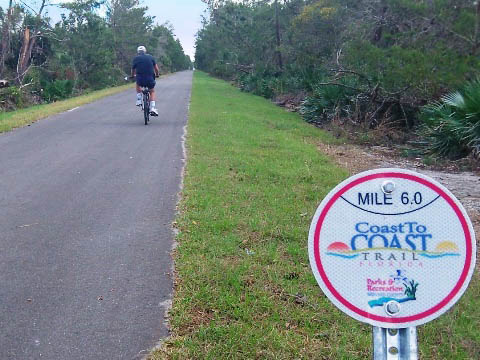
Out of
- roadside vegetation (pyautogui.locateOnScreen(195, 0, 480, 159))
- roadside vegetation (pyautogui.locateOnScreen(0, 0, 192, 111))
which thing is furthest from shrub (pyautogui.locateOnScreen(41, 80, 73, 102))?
roadside vegetation (pyautogui.locateOnScreen(195, 0, 480, 159))

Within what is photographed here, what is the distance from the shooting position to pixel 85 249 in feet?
18.0

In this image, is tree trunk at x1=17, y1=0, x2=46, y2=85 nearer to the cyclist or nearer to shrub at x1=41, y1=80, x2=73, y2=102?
shrub at x1=41, y1=80, x2=73, y2=102

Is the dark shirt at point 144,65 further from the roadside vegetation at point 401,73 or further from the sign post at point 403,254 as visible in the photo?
the sign post at point 403,254

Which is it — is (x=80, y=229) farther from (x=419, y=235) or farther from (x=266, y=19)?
(x=266, y=19)

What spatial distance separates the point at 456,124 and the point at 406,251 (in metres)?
11.1

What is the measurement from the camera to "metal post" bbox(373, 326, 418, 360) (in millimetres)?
2264

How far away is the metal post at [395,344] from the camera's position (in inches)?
89.1

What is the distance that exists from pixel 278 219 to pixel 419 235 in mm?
4068

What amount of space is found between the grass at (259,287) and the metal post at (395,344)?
4.26ft

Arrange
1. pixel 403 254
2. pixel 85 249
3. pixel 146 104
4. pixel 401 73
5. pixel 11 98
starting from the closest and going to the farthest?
pixel 403 254, pixel 85 249, pixel 401 73, pixel 146 104, pixel 11 98

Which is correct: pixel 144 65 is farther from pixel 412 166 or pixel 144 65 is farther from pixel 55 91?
pixel 55 91

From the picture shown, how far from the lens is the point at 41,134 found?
1352 centimetres

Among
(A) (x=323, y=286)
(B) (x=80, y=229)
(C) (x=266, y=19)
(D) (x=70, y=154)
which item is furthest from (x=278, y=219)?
(C) (x=266, y=19)

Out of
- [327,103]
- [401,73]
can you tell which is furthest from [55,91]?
[401,73]
